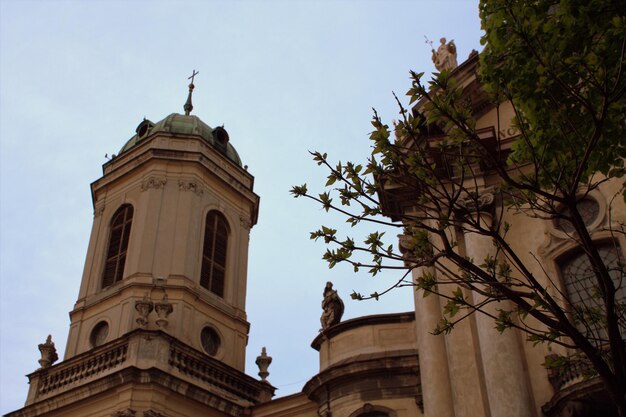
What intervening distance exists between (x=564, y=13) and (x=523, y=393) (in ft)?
23.6

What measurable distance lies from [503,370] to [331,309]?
23.1 ft

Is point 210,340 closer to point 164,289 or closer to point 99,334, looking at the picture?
point 164,289

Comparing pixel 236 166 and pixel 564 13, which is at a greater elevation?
pixel 236 166

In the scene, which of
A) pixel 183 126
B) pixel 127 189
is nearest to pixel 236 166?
pixel 183 126

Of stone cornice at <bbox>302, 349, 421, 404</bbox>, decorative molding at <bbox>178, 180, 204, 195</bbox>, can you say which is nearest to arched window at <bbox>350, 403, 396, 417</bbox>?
stone cornice at <bbox>302, 349, 421, 404</bbox>

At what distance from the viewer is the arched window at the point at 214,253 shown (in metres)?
23.9

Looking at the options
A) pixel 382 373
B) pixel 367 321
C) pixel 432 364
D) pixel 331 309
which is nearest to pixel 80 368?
pixel 331 309

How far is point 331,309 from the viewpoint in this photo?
18.6 metres

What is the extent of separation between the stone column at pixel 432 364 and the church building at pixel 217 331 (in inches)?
0.9

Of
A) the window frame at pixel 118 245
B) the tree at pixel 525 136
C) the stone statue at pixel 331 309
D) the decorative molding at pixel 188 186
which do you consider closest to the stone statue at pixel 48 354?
the window frame at pixel 118 245

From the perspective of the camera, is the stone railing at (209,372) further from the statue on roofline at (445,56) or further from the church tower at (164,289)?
the statue on roofline at (445,56)

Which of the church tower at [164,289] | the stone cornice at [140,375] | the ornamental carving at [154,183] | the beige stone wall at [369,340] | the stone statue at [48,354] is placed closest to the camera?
the beige stone wall at [369,340]

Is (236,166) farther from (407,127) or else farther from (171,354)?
(407,127)

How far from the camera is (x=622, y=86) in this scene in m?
6.24
